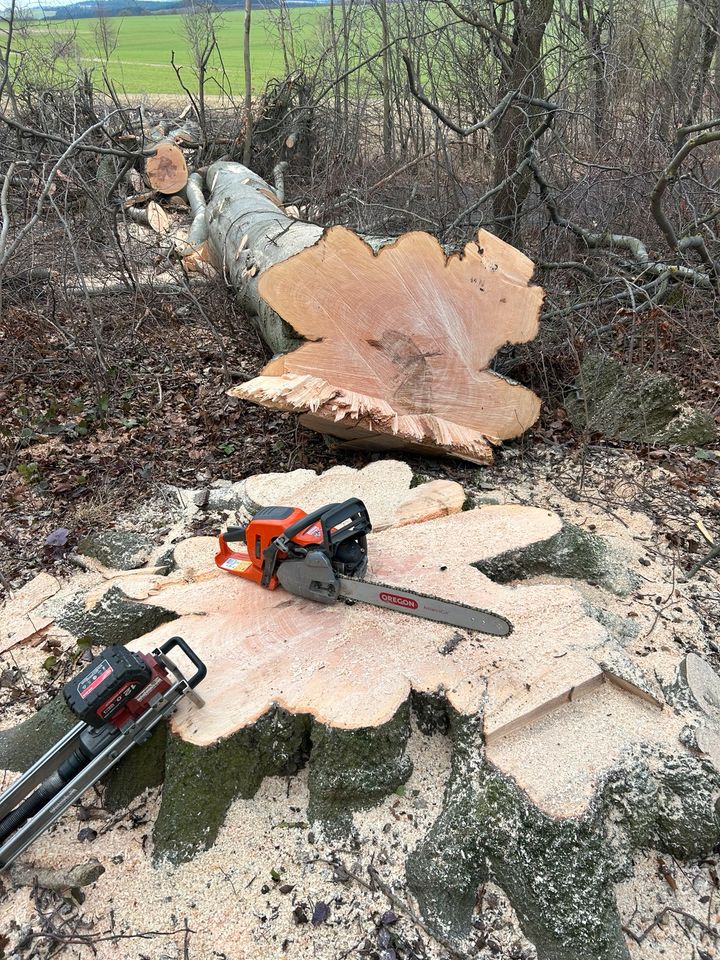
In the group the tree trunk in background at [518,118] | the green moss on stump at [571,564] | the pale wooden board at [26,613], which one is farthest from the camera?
the tree trunk in background at [518,118]

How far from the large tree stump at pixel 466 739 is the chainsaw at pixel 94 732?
0.46 feet

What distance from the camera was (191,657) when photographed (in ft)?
6.85

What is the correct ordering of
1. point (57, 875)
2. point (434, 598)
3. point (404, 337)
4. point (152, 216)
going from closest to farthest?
point (57, 875), point (434, 598), point (404, 337), point (152, 216)

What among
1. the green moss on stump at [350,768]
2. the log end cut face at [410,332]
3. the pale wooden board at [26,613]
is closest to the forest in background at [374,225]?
the pale wooden board at [26,613]

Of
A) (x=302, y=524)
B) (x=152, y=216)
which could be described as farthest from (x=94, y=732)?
(x=152, y=216)

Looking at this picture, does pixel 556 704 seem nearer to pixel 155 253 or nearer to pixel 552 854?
pixel 552 854

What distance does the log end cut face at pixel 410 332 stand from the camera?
352cm

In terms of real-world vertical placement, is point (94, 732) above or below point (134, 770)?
above

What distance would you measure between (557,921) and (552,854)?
0.17 metres

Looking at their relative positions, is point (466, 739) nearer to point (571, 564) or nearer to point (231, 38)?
point (571, 564)

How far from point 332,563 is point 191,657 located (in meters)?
0.62

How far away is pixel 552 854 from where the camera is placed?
72.5 inches

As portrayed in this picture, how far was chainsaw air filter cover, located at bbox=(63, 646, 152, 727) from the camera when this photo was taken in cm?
196

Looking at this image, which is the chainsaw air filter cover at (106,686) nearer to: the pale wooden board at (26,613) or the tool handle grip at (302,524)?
the tool handle grip at (302,524)
